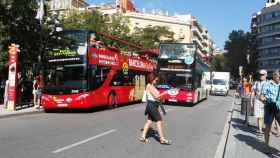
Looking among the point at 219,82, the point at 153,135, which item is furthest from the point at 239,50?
the point at 153,135

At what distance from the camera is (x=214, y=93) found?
55.0 m

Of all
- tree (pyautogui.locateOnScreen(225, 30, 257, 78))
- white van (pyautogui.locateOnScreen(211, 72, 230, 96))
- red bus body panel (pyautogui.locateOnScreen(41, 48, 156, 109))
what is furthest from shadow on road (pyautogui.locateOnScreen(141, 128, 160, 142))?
tree (pyautogui.locateOnScreen(225, 30, 257, 78))

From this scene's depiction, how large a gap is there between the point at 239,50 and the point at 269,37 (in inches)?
671

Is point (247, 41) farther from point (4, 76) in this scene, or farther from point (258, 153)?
point (258, 153)

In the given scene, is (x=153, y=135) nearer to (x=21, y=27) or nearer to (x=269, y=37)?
(x=21, y=27)

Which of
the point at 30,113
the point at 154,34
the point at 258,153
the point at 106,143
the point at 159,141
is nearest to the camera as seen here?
the point at 258,153

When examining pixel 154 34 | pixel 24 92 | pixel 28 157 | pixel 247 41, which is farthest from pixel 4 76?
pixel 247 41

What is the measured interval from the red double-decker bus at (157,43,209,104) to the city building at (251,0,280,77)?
89053mm

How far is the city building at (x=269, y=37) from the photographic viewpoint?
11606 centimetres

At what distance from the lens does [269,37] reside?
120m

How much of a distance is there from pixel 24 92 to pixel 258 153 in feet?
61.0

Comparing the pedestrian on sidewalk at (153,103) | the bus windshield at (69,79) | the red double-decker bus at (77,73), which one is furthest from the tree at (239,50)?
the pedestrian on sidewalk at (153,103)

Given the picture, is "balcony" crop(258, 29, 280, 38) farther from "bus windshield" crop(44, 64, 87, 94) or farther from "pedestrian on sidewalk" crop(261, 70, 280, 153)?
"pedestrian on sidewalk" crop(261, 70, 280, 153)

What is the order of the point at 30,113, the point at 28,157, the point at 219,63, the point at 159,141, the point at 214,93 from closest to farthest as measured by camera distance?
the point at 28,157 < the point at 159,141 < the point at 30,113 < the point at 214,93 < the point at 219,63
